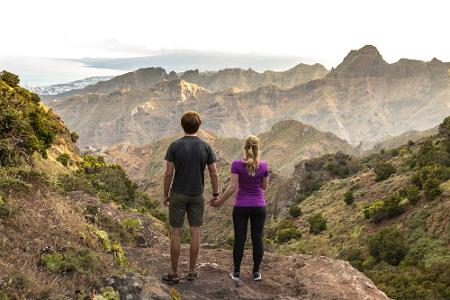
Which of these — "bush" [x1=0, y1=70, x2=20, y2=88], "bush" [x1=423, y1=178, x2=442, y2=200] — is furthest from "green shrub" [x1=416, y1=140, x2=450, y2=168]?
"bush" [x1=0, y1=70, x2=20, y2=88]

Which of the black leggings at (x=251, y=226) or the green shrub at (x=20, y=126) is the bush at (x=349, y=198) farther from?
the black leggings at (x=251, y=226)

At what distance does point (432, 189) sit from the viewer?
965 inches

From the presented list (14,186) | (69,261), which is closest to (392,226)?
(14,186)

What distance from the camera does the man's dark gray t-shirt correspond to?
7.64 metres

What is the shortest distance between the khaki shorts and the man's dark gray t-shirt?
103mm

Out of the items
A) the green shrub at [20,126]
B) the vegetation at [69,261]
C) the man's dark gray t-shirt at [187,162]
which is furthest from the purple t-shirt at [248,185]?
the green shrub at [20,126]

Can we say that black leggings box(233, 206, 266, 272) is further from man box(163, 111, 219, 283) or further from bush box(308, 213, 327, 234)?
bush box(308, 213, 327, 234)

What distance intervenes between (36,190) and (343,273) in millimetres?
6883

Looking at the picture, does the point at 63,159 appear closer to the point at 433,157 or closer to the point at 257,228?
the point at 257,228

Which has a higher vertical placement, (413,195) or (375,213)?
(413,195)

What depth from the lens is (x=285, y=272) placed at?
384 inches

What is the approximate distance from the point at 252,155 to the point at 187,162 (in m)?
1.27

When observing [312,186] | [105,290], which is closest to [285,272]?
[105,290]

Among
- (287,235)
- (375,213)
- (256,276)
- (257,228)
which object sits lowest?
(287,235)
